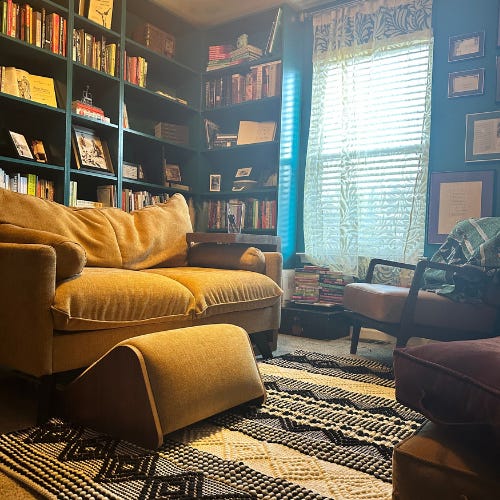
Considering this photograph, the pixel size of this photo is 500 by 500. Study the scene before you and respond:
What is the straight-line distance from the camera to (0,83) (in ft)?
10.0

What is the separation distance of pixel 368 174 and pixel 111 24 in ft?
7.50

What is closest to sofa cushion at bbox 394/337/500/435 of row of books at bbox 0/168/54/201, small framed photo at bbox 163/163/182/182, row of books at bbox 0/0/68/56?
row of books at bbox 0/168/54/201

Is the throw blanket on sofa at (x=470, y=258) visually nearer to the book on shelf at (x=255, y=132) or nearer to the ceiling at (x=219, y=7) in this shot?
the book on shelf at (x=255, y=132)

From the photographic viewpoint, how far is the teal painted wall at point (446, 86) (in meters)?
3.24

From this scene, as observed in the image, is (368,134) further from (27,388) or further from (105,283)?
(27,388)

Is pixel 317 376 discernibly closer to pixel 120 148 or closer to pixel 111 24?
pixel 120 148

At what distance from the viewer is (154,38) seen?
13.3 ft

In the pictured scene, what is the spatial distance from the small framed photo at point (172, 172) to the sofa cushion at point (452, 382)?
357 cm

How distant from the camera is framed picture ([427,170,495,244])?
10.6 feet

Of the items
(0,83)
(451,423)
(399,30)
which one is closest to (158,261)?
(0,83)

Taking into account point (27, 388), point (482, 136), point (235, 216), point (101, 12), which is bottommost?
point (27, 388)

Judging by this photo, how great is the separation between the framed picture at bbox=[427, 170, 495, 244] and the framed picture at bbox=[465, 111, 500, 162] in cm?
12

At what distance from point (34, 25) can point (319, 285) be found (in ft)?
8.67

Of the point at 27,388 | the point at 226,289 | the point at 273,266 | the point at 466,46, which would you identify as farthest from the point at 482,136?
the point at 27,388
